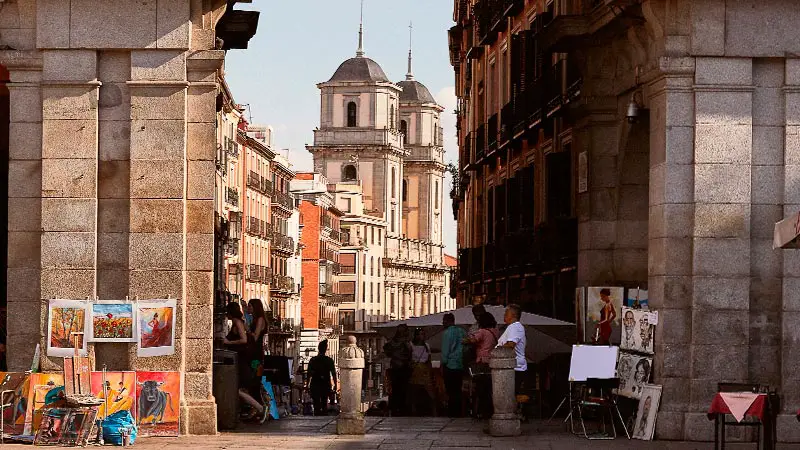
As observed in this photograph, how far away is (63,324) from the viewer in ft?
83.4

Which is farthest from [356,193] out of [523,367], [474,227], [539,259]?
[523,367]

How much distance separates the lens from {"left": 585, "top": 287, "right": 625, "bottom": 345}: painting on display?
94.8 feet

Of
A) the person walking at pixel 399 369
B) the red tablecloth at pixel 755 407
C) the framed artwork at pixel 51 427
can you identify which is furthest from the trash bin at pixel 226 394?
the red tablecloth at pixel 755 407

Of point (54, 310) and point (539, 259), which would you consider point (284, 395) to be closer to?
point (539, 259)

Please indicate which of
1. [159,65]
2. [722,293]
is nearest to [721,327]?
[722,293]

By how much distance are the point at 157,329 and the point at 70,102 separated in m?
3.02

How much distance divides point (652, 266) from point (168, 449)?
6786 mm

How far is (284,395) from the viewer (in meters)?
34.4

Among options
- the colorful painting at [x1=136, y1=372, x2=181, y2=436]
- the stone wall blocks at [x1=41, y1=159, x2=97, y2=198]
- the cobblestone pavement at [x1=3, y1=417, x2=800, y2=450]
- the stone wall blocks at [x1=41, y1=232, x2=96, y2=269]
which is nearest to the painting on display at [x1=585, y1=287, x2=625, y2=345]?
the cobblestone pavement at [x1=3, y1=417, x2=800, y2=450]

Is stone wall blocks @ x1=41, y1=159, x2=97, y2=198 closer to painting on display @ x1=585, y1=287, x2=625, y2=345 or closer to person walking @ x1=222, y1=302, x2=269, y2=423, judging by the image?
person walking @ x1=222, y1=302, x2=269, y2=423

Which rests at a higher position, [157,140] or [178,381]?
[157,140]

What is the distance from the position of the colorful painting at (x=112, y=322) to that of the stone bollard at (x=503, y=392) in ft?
14.8

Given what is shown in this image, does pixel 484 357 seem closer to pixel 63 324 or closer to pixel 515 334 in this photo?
pixel 515 334

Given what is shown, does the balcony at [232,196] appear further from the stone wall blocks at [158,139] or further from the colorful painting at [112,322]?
the colorful painting at [112,322]
